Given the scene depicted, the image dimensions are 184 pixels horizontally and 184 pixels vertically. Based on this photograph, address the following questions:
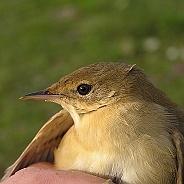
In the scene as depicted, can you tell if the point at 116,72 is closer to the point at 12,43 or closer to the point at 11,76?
the point at 11,76

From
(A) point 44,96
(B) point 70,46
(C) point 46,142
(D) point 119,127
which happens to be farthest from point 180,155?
(B) point 70,46

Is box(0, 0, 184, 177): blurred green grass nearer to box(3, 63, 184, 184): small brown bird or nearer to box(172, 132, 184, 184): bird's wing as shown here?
box(3, 63, 184, 184): small brown bird

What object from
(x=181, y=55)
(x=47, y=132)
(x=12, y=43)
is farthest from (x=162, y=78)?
(x=47, y=132)

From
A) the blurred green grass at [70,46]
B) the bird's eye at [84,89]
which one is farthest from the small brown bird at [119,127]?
the blurred green grass at [70,46]

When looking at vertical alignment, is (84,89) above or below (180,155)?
above

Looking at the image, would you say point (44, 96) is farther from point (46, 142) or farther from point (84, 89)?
point (46, 142)

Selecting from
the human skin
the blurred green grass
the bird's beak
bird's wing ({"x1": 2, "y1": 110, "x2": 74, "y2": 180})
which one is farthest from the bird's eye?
the blurred green grass
